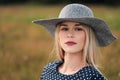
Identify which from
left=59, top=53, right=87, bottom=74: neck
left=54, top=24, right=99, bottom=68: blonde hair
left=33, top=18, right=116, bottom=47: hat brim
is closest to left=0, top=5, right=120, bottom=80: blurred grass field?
left=33, top=18, right=116, bottom=47: hat brim

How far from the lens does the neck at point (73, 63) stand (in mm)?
4652

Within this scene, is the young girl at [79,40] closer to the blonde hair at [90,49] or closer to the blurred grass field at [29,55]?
the blonde hair at [90,49]

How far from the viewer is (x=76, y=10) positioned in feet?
15.5

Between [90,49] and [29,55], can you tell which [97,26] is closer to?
[90,49]

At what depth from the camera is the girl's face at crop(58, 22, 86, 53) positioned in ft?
15.1

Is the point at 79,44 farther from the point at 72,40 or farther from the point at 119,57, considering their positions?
the point at 119,57

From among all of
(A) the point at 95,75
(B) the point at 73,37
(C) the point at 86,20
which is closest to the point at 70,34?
(B) the point at 73,37

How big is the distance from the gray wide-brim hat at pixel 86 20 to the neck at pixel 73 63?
0.82 ft

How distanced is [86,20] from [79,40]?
0.60 ft

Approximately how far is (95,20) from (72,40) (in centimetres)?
24

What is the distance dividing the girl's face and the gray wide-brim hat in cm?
6

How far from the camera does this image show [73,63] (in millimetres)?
4668

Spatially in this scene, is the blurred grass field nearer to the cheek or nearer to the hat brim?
the hat brim

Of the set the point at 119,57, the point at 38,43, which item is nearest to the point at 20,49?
the point at 38,43
